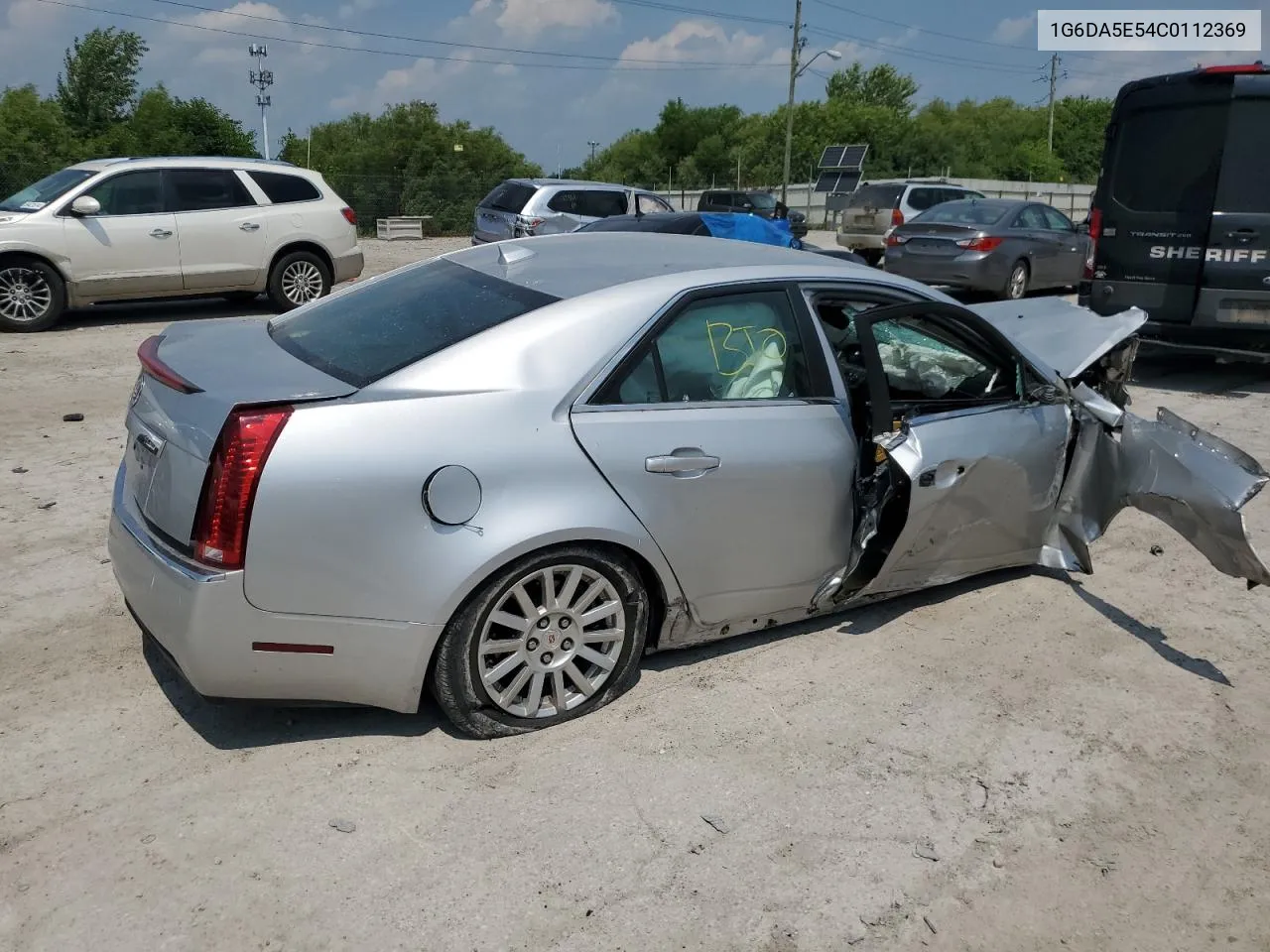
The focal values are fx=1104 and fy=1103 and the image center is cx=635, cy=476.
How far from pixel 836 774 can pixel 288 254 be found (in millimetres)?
11055

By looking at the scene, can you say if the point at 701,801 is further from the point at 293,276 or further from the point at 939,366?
the point at 293,276

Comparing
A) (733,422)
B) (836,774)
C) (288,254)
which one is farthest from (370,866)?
(288,254)

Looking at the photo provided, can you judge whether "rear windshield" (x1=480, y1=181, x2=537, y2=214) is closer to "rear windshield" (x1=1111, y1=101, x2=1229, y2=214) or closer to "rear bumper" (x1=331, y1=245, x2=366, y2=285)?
"rear bumper" (x1=331, y1=245, x2=366, y2=285)

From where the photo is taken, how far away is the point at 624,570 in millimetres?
3729

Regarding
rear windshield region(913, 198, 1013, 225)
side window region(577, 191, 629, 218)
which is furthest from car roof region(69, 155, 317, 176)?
rear windshield region(913, 198, 1013, 225)

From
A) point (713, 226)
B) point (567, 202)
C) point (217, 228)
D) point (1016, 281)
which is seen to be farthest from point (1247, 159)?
point (567, 202)

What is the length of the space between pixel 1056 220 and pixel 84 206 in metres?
13.1

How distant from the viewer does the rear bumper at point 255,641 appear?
10.5ft

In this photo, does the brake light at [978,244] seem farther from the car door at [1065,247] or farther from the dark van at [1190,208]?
the dark van at [1190,208]

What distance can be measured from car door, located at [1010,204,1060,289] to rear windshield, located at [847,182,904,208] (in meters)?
5.50

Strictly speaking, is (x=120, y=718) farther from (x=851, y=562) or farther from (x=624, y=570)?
(x=851, y=562)

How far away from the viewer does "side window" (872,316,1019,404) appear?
4.67 m

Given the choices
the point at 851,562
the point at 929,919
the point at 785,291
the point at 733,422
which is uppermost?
the point at 785,291

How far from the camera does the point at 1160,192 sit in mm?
9609
